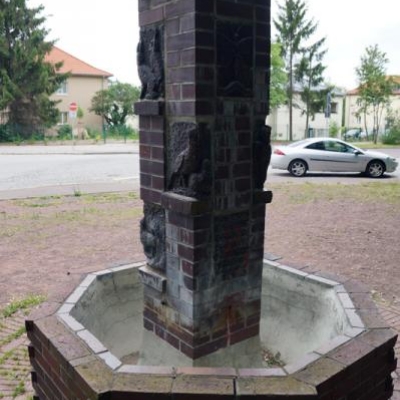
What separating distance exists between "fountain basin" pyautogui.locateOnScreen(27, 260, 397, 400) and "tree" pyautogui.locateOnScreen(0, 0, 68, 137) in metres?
33.1

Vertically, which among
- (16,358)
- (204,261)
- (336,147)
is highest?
(336,147)

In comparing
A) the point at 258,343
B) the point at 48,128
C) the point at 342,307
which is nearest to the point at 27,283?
the point at 258,343

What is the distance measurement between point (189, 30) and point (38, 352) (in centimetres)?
212

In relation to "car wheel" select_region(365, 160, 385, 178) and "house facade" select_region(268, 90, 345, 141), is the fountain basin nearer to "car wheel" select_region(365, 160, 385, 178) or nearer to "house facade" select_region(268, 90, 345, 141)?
"car wheel" select_region(365, 160, 385, 178)

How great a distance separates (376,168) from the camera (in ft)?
53.8

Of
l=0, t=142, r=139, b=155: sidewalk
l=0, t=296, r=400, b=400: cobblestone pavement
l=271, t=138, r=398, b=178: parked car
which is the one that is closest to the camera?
l=0, t=296, r=400, b=400: cobblestone pavement

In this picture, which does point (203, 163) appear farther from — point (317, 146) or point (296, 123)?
point (296, 123)

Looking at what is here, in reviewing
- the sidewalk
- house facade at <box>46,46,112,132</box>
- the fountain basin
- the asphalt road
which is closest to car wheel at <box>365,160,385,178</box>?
the asphalt road

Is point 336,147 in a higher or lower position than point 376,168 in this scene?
higher

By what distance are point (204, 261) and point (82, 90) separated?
44.6 meters

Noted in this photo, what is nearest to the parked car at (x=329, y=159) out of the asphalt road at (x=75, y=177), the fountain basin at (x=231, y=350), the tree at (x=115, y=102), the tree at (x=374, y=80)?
the asphalt road at (x=75, y=177)

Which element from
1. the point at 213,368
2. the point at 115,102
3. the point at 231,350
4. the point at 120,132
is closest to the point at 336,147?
the point at 231,350

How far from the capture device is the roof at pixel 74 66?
4388 centimetres

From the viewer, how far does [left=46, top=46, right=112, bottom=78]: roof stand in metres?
43.9
